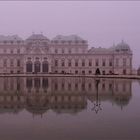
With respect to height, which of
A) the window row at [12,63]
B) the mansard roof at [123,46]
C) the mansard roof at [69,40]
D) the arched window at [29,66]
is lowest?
the arched window at [29,66]

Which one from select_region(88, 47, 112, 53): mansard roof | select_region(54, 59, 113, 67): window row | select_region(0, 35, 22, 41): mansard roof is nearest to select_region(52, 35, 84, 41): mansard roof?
select_region(88, 47, 112, 53): mansard roof

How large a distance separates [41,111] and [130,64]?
6380 centimetres

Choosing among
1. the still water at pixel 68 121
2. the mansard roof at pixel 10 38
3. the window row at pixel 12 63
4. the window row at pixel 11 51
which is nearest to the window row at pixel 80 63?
the window row at pixel 12 63

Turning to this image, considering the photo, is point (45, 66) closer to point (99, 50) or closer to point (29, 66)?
point (29, 66)

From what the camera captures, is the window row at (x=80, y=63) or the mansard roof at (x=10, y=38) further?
the mansard roof at (x=10, y=38)

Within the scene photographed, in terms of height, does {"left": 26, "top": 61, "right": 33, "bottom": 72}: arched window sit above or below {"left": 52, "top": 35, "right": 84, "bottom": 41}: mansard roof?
below

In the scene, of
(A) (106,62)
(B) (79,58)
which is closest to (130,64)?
(A) (106,62)

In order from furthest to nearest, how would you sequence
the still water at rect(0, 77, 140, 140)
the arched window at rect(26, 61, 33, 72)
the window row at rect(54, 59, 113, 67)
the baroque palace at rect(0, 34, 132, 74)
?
the window row at rect(54, 59, 113, 67)
the baroque palace at rect(0, 34, 132, 74)
the arched window at rect(26, 61, 33, 72)
the still water at rect(0, 77, 140, 140)

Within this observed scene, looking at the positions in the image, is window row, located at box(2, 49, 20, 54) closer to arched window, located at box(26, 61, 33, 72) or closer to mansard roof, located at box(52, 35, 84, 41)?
arched window, located at box(26, 61, 33, 72)

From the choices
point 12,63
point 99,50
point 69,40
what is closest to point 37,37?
point 69,40

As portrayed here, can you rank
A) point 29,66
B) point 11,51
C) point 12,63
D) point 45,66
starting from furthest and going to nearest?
1. point 11,51
2. point 12,63
3. point 45,66
4. point 29,66

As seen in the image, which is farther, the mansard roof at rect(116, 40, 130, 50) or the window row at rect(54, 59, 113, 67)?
the mansard roof at rect(116, 40, 130, 50)

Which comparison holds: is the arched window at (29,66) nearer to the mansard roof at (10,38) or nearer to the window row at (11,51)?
the window row at (11,51)

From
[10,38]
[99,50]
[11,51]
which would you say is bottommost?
[11,51]
